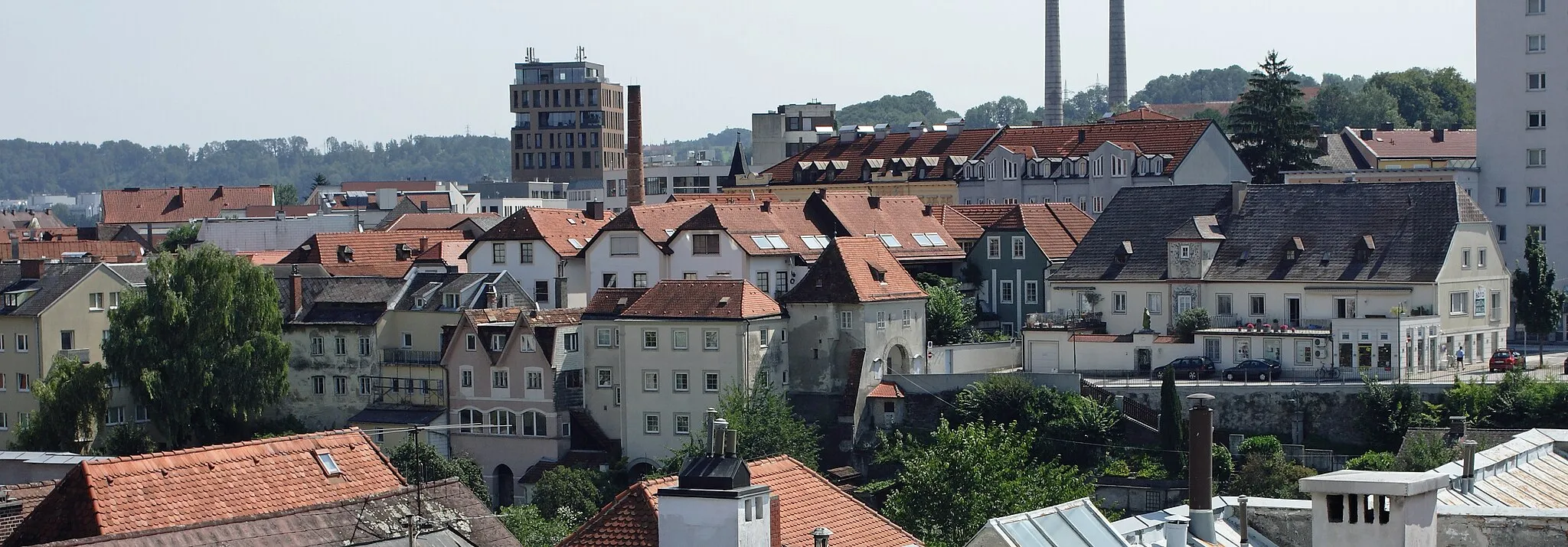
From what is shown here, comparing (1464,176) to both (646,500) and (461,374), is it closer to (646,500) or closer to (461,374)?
(461,374)

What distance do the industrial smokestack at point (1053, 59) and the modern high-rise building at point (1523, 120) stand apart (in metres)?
68.2

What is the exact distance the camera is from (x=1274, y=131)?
3809 inches

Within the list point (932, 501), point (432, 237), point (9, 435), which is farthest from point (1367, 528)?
point (432, 237)

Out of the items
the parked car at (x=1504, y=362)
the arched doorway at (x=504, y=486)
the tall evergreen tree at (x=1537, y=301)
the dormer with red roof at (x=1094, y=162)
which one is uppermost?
the dormer with red roof at (x=1094, y=162)

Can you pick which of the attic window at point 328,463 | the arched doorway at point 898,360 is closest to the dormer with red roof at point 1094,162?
the arched doorway at point 898,360

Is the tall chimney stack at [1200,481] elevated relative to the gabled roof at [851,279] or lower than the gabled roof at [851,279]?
lower

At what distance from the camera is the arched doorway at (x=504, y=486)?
7256 cm

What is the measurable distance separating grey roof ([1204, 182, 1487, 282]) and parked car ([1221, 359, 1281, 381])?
3.92m

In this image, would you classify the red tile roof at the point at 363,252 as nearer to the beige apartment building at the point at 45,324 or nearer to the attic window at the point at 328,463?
the beige apartment building at the point at 45,324

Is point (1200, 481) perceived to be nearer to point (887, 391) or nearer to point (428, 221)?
point (887, 391)

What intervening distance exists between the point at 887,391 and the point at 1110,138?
3139 cm

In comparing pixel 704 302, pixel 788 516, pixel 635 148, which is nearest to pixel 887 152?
pixel 635 148

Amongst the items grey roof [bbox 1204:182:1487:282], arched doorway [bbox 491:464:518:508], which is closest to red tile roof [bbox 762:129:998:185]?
grey roof [bbox 1204:182:1487:282]

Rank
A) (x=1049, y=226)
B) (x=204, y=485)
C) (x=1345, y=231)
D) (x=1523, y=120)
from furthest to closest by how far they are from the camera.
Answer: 1. (x=1523, y=120)
2. (x=1049, y=226)
3. (x=1345, y=231)
4. (x=204, y=485)
